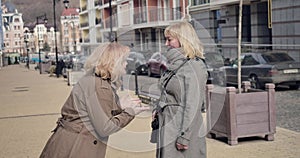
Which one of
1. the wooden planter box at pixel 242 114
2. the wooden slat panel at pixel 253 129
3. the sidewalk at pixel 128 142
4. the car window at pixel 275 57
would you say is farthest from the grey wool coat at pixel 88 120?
the car window at pixel 275 57

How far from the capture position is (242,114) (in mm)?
8172

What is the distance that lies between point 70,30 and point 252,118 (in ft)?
332

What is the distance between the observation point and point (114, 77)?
4.11m

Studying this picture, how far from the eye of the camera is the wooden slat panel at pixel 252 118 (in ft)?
26.9

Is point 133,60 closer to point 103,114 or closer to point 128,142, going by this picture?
point 128,142

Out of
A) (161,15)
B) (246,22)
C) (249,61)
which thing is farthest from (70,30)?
(161,15)

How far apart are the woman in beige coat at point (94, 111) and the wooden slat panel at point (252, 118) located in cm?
432

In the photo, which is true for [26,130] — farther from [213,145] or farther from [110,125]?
[110,125]

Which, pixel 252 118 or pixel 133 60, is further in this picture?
pixel 133 60

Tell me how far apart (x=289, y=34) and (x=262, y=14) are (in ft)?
13.7

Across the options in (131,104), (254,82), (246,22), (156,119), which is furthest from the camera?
(246,22)

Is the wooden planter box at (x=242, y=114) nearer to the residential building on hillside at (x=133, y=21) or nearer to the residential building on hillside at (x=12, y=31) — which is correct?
the residential building on hillside at (x=133, y=21)

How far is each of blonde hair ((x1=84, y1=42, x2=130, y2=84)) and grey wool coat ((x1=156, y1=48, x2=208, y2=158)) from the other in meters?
0.83

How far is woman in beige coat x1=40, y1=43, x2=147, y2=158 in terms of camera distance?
13.2 feet
